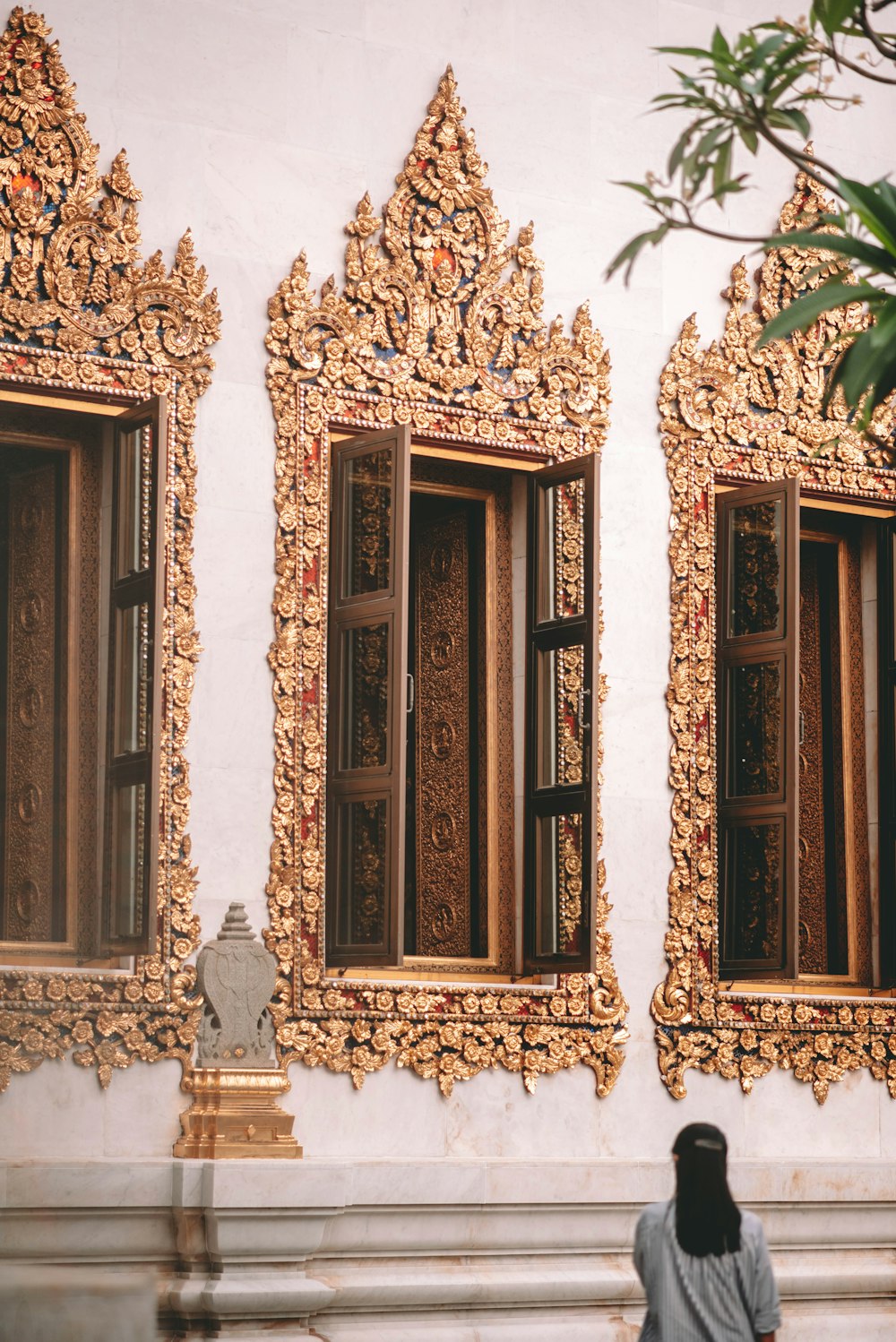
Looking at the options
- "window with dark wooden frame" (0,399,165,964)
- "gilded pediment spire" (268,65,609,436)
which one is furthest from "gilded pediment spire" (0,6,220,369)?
"gilded pediment spire" (268,65,609,436)

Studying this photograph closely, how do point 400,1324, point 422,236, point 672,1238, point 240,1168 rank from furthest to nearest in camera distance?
point 422,236 → point 400,1324 → point 240,1168 → point 672,1238

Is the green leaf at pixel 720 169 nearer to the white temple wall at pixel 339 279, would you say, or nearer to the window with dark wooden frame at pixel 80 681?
the window with dark wooden frame at pixel 80 681

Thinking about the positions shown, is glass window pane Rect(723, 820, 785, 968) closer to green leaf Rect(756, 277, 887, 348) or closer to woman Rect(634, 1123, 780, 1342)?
woman Rect(634, 1123, 780, 1342)

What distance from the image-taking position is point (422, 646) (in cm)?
821

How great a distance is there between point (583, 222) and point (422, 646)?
1701 mm

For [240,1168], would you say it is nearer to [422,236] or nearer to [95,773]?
[95,773]

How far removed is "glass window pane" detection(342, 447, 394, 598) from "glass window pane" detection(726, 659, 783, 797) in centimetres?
158

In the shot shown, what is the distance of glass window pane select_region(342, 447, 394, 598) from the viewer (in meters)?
7.47

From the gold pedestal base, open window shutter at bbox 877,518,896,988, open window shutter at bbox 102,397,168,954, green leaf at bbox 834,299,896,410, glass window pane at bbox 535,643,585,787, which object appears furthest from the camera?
open window shutter at bbox 877,518,896,988

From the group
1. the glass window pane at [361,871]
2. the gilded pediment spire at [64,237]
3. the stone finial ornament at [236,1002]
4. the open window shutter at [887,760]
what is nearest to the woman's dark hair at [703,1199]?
the stone finial ornament at [236,1002]

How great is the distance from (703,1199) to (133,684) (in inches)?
129

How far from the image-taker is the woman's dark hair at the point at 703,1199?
4.35 metres

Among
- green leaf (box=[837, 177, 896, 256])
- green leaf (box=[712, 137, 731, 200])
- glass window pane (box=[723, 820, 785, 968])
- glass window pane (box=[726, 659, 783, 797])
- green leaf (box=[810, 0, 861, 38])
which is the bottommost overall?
glass window pane (box=[723, 820, 785, 968])

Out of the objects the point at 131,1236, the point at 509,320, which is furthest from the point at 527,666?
the point at 131,1236
